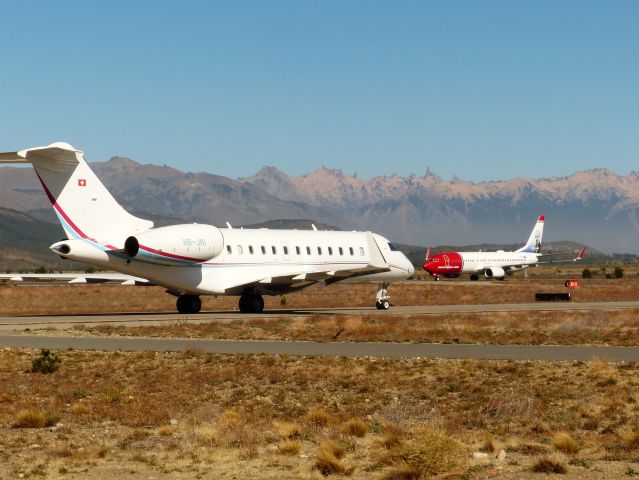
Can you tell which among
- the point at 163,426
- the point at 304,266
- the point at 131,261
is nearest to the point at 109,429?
the point at 163,426

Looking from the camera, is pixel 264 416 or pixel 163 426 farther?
pixel 264 416

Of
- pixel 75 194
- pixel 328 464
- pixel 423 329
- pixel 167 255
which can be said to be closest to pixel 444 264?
pixel 167 255

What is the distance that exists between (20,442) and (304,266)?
3289 centimetres

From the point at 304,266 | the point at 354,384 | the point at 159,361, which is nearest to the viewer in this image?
the point at 354,384

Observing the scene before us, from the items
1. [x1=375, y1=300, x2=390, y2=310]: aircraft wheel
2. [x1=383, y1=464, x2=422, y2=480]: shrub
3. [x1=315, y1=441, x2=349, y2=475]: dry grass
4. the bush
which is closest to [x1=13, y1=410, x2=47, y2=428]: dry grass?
A: [x1=315, y1=441, x2=349, y2=475]: dry grass

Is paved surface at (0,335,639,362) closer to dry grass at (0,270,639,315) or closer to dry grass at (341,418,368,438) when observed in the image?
dry grass at (341,418,368,438)

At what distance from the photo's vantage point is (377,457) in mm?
13180

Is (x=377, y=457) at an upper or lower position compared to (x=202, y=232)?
lower

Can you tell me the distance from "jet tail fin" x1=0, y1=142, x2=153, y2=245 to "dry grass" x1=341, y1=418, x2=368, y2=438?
24561 mm

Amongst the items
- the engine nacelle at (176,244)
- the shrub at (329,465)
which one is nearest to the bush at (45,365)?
the shrub at (329,465)

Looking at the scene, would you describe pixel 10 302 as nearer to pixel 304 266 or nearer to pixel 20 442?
pixel 304 266

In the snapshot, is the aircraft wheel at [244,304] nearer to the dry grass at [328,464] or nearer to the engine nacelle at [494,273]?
the dry grass at [328,464]

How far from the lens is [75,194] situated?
38.3 metres

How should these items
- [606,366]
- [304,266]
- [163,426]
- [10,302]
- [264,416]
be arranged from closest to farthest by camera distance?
[163,426], [264,416], [606,366], [304,266], [10,302]
